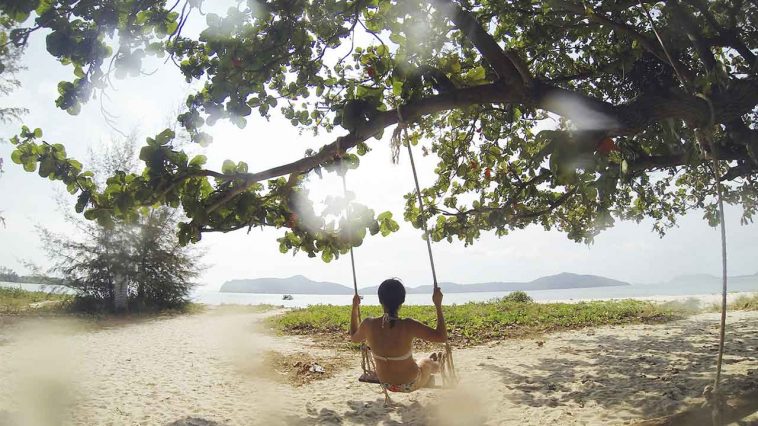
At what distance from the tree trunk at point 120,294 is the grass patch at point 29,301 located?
181 centimetres

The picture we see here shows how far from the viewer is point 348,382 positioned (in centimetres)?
751

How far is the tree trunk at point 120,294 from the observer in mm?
18344

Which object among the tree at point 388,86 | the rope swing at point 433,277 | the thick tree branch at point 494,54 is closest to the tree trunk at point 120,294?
the tree at point 388,86

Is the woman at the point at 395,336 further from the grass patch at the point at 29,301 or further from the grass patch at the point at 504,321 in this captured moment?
the grass patch at the point at 29,301

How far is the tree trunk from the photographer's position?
18344 mm

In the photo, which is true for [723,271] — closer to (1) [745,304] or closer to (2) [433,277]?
(2) [433,277]

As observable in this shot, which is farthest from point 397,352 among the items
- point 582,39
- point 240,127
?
point 582,39

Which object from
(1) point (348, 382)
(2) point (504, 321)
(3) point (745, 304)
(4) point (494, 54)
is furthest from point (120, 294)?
(3) point (745, 304)

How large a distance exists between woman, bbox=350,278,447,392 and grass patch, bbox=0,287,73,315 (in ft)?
55.7

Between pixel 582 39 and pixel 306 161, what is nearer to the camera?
pixel 306 161

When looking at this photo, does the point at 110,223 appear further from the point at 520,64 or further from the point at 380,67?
the point at 520,64

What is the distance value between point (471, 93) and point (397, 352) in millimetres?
2903

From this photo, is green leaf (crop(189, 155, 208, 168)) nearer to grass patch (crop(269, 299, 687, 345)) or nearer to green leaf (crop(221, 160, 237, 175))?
green leaf (crop(221, 160, 237, 175))

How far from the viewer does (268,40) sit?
194 inches
